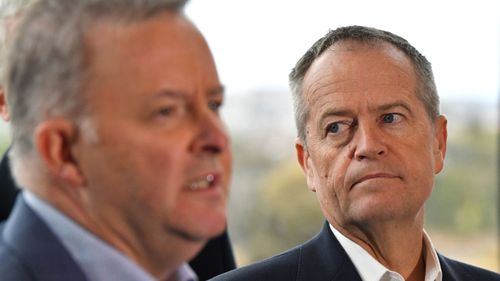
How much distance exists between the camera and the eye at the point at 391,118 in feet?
6.16

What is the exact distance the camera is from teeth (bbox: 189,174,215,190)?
1.06 metres

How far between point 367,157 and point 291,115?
1417 millimetres

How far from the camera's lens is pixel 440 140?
203 cm

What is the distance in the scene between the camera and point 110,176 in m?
1.05

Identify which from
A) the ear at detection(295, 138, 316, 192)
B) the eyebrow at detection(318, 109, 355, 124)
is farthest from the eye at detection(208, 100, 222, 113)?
the ear at detection(295, 138, 316, 192)

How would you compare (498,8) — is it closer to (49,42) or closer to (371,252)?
(371,252)

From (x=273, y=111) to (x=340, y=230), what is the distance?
1679 mm

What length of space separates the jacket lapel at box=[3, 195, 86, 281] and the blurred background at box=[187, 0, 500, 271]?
83.6 inches

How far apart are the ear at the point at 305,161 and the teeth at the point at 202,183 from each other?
924mm

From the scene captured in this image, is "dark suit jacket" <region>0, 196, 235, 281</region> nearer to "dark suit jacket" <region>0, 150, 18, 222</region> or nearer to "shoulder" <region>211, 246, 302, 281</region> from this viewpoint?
"dark suit jacket" <region>0, 150, 18, 222</region>

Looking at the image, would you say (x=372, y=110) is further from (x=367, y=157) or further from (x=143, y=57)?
(x=143, y=57)

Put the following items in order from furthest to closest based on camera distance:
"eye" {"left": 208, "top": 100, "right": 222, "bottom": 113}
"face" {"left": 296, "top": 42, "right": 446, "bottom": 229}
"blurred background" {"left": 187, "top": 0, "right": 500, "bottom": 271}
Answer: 1. "blurred background" {"left": 187, "top": 0, "right": 500, "bottom": 271}
2. "face" {"left": 296, "top": 42, "right": 446, "bottom": 229}
3. "eye" {"left": 208, "top": 100, "right": 222, "bottom": 113}

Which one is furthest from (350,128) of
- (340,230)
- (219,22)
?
(219,22)

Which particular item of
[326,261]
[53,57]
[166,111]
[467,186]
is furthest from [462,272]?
[467,186]
